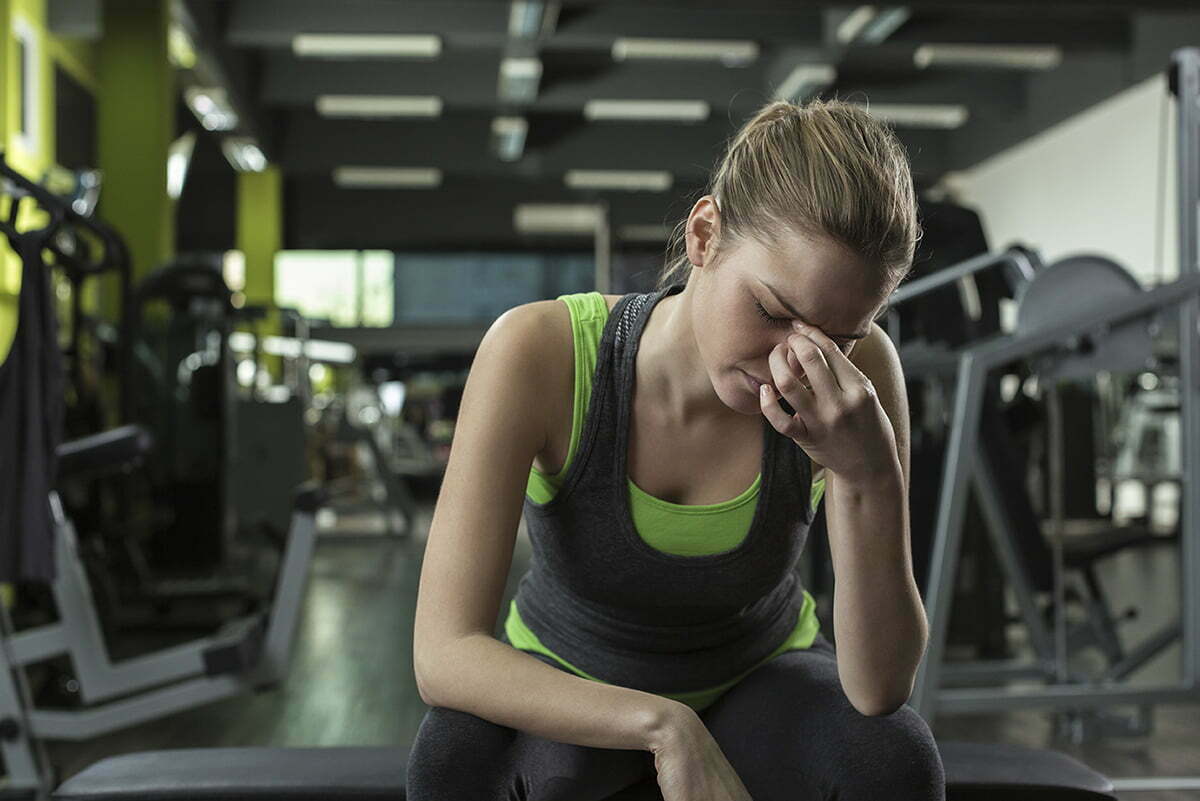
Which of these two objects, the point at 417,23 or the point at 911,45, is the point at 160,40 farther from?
the point at 911,45

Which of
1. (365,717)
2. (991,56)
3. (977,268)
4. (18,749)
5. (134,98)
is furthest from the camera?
(991,56)

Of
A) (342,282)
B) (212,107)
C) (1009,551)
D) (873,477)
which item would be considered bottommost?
(1009,551)

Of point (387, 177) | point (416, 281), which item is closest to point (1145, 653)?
point (387, 177)

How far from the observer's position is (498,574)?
Result: 1.07 metres

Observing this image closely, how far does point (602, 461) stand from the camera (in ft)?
3.69

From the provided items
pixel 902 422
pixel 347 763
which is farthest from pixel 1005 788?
pixel 347 763

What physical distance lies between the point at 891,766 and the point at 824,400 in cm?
31

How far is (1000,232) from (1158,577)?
645 cm

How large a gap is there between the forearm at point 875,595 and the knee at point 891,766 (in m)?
0.03

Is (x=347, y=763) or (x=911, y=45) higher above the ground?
(x=911, y=45)

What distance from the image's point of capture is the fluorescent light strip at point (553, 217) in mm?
13180

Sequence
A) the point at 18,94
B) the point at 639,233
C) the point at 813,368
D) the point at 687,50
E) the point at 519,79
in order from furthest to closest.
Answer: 1. the point at 639,233
2. the point at 519,79
3. the point at 687,50
4. the point at 18,94
5. the point at 813,368

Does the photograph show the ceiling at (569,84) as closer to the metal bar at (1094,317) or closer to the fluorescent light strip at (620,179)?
the fluorescent light strip at (620,179)

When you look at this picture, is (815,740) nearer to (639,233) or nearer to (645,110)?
(645,110)
